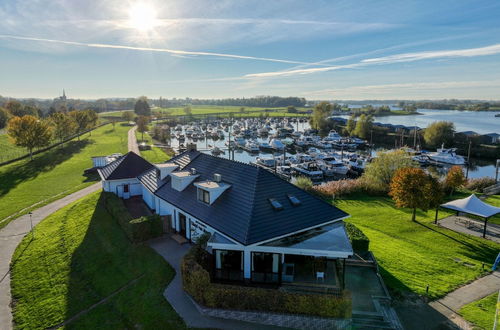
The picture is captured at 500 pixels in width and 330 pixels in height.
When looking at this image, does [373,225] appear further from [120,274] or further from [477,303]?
[120,274]

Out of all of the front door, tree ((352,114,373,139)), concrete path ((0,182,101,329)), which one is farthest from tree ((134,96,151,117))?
the front door

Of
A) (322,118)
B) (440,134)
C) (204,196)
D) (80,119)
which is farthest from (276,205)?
(322,118)

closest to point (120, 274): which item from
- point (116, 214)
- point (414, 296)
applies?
point (116, 214)

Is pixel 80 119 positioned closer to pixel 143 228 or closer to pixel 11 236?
pixel 11 236

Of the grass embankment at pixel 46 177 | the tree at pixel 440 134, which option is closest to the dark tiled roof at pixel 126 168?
the grass embankment at pixel 46 177

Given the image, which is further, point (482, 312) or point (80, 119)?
point (80, 119)

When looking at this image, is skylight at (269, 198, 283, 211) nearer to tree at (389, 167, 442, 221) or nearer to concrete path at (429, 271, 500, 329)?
concrete path at (429, 271, 500, 329)
